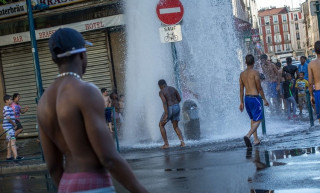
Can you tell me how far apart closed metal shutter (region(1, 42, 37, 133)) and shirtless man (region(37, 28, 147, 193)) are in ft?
63.6

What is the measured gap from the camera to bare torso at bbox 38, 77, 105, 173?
288cm

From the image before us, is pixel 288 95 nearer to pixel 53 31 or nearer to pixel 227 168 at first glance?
pixel 53 31

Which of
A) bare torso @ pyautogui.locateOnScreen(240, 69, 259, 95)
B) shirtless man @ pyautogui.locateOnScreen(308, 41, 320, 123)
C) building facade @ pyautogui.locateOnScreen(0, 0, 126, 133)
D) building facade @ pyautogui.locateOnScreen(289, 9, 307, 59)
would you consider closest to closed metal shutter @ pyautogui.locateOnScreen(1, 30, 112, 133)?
building facade @ pyautogui.locateOnScreen(0, 0, 126, 133)

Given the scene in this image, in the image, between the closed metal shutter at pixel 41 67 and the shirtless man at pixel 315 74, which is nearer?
the shirtless man at pixel 315 74

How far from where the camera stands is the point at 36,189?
32.5 feet

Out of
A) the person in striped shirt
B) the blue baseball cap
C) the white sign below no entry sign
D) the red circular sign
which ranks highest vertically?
the red circular sign

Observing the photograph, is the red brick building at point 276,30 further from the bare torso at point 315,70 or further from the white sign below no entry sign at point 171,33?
the bare torso at point 315,70

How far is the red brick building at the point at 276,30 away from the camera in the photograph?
169m

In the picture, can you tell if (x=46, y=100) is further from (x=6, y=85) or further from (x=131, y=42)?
(x=6, y=85)

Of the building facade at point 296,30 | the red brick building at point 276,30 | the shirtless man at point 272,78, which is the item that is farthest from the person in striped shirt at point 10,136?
the building facade at point 296,30

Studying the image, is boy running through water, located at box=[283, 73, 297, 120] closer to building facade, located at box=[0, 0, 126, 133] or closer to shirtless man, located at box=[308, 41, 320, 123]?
building facade, located at box=[0, 0, 126, 133]

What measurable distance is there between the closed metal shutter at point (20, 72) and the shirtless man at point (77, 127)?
63.6 ft

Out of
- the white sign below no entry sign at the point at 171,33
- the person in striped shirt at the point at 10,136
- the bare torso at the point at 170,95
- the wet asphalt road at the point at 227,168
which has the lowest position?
the wet asphalt road at the point at 227,168

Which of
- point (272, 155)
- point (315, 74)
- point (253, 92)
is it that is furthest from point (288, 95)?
point (272, 155)
